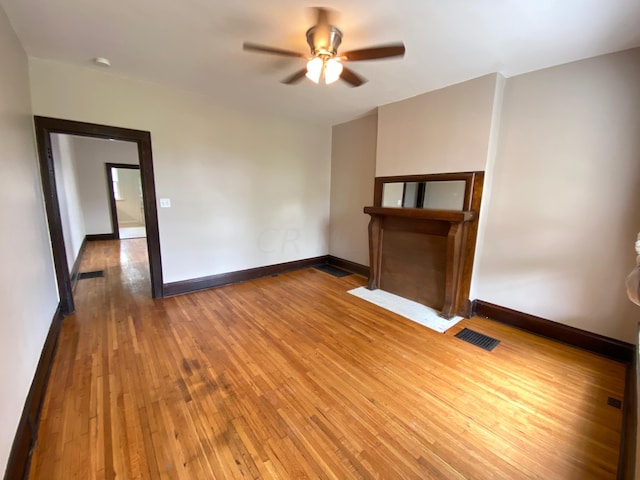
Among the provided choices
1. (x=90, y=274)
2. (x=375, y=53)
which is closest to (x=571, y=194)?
(x=375, y=53)

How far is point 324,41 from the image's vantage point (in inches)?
72.6

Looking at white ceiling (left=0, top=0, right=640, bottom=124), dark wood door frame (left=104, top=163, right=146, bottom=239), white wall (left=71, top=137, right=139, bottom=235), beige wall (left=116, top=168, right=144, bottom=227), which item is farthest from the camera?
beige wall (left=116, top=168, right=144, bottom=227)

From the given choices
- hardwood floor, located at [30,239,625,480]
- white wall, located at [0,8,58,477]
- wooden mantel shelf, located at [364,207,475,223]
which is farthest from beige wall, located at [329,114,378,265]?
white wall, located at [0,8,58,477]

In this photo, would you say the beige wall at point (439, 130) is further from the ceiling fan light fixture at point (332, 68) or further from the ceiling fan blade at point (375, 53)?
the ceiling fan light fixture at point (332, 68)

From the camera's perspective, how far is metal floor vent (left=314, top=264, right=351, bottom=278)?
438cm

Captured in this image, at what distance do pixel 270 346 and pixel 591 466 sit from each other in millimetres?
2082

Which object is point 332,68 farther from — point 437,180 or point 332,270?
point 332,270

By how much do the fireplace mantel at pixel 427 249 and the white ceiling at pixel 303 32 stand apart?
42.6 inches

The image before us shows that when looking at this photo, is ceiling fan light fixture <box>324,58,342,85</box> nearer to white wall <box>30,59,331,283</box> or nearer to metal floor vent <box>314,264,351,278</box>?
white wall <box>30,59,331,283</box>

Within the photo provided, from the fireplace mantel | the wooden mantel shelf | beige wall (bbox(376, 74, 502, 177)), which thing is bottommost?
the fireplace mantel

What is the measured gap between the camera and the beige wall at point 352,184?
4.04 meters

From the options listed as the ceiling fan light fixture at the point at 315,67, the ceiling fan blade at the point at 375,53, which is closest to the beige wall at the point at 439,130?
the ceiling fan blade at the point at 375,53

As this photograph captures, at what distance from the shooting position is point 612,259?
2.20m

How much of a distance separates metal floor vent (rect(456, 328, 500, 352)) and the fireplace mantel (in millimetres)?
279
